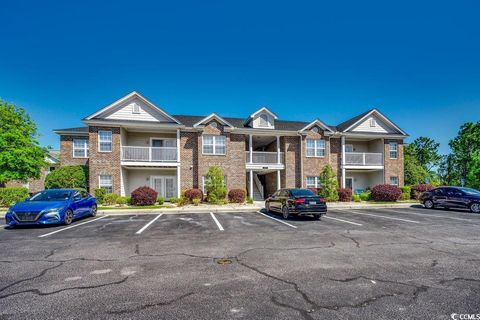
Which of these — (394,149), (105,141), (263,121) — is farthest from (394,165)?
(105,141)

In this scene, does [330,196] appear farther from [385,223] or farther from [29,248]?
[29,248]

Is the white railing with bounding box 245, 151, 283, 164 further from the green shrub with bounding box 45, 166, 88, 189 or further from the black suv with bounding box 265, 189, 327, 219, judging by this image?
the green shrub with bounding box 45, 166, 88, 189

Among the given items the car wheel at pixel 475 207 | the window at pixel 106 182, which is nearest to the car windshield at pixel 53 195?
the window at pixel 106 182

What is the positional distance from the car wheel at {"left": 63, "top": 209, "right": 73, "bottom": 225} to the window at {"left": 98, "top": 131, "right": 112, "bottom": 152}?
9.51 metres

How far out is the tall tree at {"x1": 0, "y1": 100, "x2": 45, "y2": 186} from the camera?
721 inches

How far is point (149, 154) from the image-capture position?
1922 cm

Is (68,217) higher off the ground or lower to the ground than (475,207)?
higher

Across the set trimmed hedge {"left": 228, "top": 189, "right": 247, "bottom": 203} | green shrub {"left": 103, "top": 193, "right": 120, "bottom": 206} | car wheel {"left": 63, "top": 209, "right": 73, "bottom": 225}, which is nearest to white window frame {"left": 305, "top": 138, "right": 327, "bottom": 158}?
trimmed hedge {"left": 228, "top": 189, "right": 247, "bottom": 203}

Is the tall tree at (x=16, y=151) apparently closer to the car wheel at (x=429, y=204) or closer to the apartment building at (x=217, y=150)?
the apartment building at (x=217, y=150)

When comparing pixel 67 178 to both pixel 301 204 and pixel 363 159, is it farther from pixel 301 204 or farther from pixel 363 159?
pixel 363 159

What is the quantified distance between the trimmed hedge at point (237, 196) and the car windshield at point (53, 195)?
10.7 meters

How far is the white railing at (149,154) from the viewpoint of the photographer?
19.0 metres

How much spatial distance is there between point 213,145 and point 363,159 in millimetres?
14992

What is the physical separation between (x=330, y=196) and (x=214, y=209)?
1008cm
